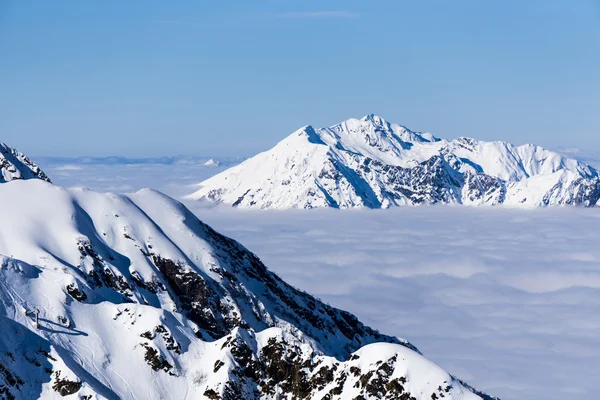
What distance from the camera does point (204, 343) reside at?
127 metres

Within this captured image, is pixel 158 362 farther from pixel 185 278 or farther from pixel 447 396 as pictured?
pixel 185 278

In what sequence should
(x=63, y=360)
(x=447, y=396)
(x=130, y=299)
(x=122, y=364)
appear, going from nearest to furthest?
(x=447, y=396), (x=63, y=360), (x=122, y=364), (x=130, y=299)

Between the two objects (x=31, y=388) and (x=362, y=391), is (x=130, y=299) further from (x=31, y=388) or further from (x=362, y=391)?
(x=362, y=391)

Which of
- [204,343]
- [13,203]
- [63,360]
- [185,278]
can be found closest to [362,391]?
[204,343]

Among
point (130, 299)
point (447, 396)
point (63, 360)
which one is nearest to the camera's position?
point (447, 396)

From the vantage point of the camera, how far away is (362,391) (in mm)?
105062

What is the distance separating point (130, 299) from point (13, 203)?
44.2 metres

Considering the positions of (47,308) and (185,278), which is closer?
(47,308)

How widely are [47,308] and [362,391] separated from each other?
5296cm

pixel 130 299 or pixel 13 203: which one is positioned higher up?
pixel 13 203

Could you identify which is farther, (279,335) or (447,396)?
(279,335)

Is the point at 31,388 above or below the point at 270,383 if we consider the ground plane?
above

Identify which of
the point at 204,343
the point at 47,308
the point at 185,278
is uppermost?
the point at 47,308

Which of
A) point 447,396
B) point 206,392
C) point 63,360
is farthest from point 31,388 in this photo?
point 447,396
